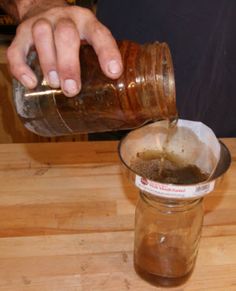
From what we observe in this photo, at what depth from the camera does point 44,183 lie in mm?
902

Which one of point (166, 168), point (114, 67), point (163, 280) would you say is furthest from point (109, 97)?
point (163, 280)

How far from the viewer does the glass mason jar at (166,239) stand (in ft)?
2.27

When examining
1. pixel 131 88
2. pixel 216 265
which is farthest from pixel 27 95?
pixel 216 265

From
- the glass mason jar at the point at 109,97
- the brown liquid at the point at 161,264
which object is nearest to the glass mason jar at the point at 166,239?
the brown liquid at the point at 161,264

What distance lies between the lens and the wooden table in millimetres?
701

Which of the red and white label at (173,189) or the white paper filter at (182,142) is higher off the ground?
the red and white label at (173,189)

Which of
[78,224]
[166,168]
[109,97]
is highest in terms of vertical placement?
[109,97]

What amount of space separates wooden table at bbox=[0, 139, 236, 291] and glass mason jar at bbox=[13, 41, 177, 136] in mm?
219

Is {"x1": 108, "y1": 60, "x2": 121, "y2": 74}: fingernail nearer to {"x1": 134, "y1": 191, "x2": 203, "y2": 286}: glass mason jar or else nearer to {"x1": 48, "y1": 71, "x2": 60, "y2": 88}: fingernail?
{"x1": 48, "y1": 71, "x2": 60, "y2": 88}: fingernail

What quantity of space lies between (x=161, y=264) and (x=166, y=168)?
15 cm

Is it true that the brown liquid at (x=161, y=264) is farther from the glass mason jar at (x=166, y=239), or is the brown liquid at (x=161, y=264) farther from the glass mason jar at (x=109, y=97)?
the glass mason jar at (x=109, y=97)

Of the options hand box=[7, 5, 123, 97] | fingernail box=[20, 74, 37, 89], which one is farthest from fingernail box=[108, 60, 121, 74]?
fingernail box=[20, 74, 37, 89]

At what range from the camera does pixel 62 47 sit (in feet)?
1.96

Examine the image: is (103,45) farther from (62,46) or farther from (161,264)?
(161,264)
